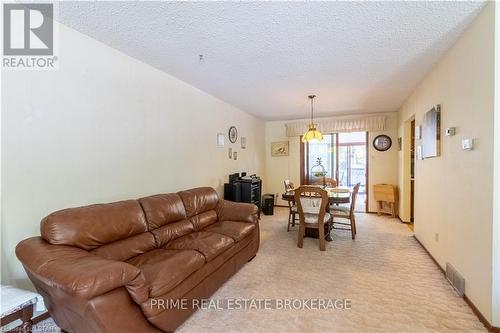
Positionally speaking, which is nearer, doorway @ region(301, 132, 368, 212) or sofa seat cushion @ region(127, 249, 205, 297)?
sofa seat cushion @ region(127, 249, 205, 297)

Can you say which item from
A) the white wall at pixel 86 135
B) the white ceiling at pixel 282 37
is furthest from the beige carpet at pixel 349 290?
the white ceiling at pixel 282 37

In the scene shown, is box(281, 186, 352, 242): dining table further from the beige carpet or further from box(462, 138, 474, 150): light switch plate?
box(462, 138, 474, 150): light switch plate

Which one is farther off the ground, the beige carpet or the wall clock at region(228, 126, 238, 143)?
the wall clock at region(228, 126, 238, 143)

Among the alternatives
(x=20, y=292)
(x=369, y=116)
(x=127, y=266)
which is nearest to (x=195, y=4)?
(x=127, y=266)

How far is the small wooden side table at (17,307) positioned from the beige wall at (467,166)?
3110mm

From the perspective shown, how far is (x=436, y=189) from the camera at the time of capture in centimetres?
289

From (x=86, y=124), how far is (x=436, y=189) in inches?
155

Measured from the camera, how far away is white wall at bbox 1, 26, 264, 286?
1.79 meters

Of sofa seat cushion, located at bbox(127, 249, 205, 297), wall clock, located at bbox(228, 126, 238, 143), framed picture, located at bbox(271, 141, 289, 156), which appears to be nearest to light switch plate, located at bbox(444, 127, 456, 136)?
sofa seat cushion, located at bbox(127, 249, 205, 297)

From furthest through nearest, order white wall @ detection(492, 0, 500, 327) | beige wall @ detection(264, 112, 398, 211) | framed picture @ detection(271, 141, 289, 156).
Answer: framed picture @ detection(271, 141, 289, 156) → beige wall @ detection(264, 112, 398, 211) → white wall @ detection(492, 0, 500, 327)

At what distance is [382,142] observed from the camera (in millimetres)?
5688

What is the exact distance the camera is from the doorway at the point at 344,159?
235 inches

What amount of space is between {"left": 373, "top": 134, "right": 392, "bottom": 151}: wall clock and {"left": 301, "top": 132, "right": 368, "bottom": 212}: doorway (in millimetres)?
231

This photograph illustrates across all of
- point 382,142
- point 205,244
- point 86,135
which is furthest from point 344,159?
point 86,135
